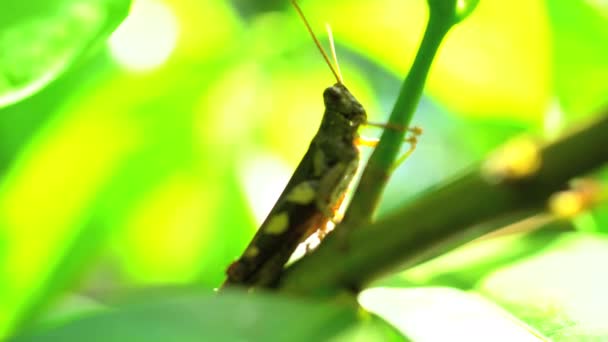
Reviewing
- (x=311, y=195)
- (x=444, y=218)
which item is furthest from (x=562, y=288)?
(x=311, y=195)

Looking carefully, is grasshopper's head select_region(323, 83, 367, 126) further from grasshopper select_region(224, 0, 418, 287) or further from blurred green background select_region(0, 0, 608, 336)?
blurred green background select_region(0, 0, 608, 336)

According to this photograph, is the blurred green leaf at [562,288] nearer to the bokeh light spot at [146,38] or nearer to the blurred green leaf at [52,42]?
the blurred green leaf at [52,42]

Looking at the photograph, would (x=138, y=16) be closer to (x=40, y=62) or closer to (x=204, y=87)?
(x=204, y=87)

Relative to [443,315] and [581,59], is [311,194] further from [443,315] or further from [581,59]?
[443,315]

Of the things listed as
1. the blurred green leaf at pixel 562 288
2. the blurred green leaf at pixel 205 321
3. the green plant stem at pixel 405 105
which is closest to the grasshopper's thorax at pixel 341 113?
the blurred green leaf at pixel 562 288

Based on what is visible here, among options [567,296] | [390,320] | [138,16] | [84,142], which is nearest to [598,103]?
[567,296]

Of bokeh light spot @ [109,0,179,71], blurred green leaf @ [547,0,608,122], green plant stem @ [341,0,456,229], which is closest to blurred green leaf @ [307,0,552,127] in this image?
blurred green leaf @ [547,0,608,122]
